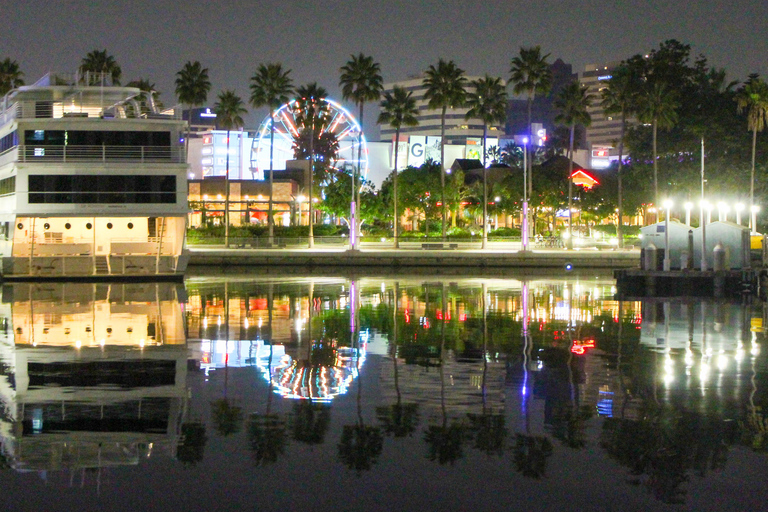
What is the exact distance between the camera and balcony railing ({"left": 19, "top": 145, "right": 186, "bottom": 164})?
44.9 meters

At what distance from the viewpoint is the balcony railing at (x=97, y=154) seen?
44.9m

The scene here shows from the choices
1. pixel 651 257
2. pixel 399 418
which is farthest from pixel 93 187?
pixel 399 418

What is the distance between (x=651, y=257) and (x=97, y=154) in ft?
85.7

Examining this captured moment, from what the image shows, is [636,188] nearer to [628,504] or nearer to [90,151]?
[90,151]

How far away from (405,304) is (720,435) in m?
20.2

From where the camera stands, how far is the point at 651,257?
4291 centimetres

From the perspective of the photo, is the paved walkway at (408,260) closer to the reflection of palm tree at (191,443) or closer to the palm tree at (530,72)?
the palm tree at (530,72)

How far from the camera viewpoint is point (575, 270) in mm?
59250

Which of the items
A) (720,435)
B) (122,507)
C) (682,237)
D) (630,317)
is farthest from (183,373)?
(682,237)

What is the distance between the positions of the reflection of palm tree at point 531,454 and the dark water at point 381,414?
0.14 feet

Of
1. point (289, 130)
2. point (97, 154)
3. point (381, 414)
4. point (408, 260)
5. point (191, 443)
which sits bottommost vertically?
point (191, 443)

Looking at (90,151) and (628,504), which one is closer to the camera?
(628,504)

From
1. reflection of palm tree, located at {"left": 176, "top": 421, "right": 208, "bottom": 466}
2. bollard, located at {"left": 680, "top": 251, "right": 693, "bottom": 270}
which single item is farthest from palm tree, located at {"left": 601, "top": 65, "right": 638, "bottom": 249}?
reflection of palm tree, located at {"left": 176, "top": 421, "right": 208, "bottom": 466}

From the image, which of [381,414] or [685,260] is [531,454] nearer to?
[381,414]
